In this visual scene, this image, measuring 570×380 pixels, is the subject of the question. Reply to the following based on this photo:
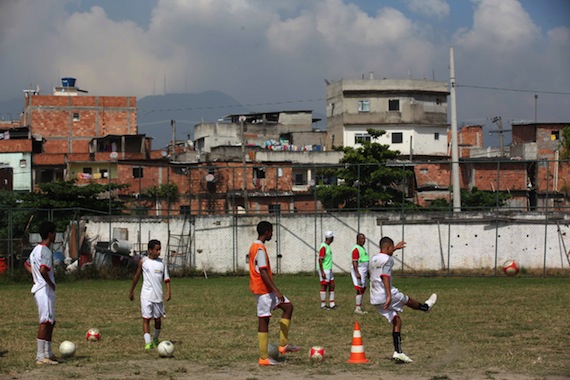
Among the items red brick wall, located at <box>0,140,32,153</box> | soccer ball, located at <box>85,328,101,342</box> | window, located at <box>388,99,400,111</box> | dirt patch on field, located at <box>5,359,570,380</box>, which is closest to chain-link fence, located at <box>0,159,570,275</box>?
soccer ball, located at <box>85,328,101,342</box>

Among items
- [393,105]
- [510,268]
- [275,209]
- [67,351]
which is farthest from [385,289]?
[393,105]

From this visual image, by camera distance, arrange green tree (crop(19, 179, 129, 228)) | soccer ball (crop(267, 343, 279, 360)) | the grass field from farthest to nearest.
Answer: green tree (crop(19, 179, 129, 228))
soccer ball (crop(267, 343, 279, 360))
the grass field

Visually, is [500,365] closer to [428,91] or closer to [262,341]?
[262,341]

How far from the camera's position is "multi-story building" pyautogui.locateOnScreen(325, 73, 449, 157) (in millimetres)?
100312

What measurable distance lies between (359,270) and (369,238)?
19.4 m

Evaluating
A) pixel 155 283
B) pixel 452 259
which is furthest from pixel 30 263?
pixel 452 259

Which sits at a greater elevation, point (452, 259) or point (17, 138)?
point (17, 138)

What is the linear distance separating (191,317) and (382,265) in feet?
27.4

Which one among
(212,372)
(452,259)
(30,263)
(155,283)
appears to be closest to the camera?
(212,372)

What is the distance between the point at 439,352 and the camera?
15453 millimetres

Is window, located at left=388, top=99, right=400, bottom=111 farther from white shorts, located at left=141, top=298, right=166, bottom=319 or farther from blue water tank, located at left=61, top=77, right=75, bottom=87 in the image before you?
white shorts, located at left=141, top=298, right=166, bottom=319

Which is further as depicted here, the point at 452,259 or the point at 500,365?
the point at 452,259

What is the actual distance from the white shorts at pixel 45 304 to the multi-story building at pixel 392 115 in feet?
280

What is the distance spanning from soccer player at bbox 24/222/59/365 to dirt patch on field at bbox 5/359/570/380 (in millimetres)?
371
